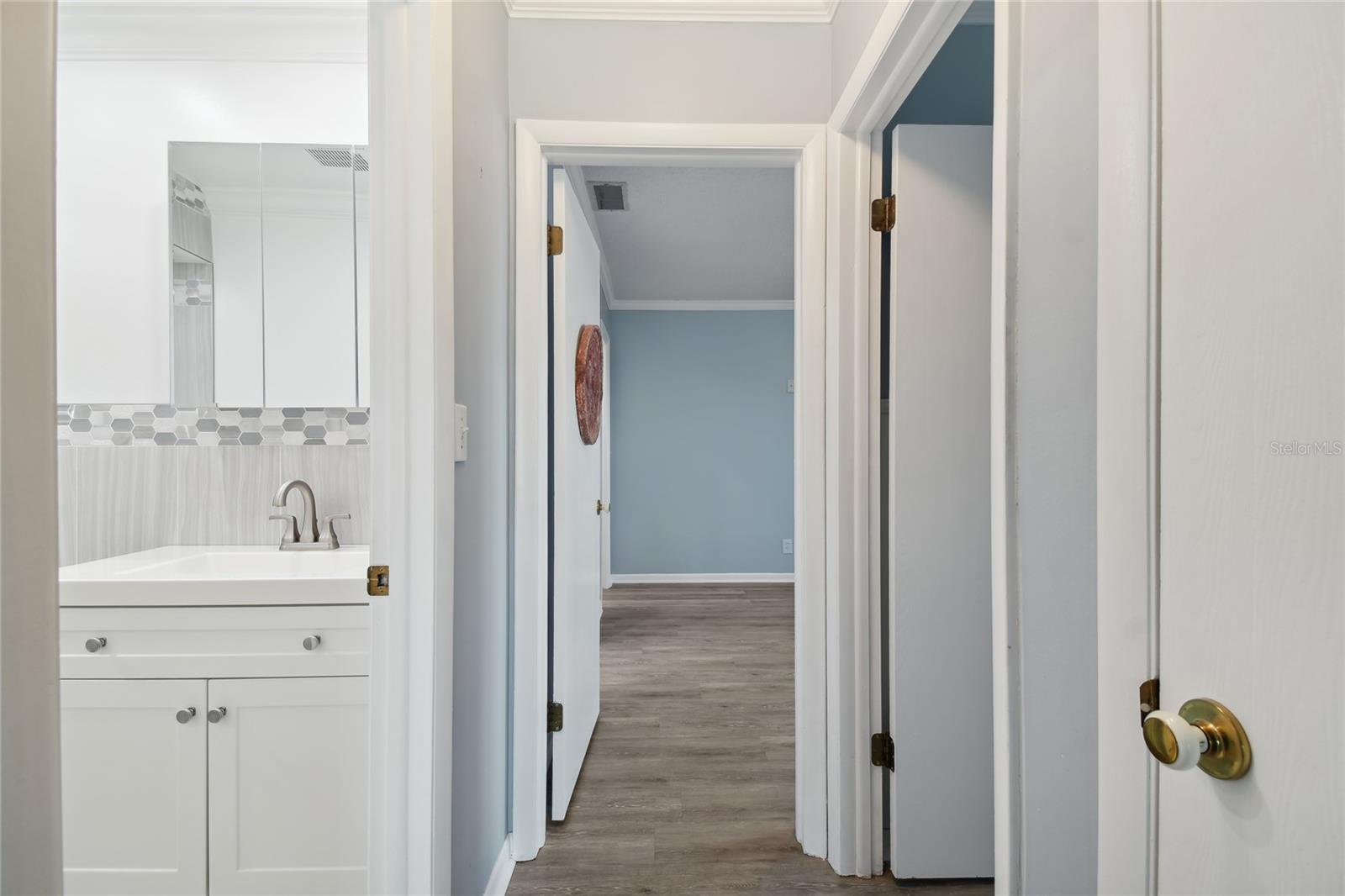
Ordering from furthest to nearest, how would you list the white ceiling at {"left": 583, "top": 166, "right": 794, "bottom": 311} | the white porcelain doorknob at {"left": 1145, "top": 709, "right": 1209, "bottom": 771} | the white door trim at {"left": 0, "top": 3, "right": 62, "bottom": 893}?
the white ceiling at {"left": 583, "top": 166, "right": 794, "bottom": 311}, the white porcelain doorknob at {"left": 1145, "top": 709, "right": 1209, "bottom": 771}, the white door trim at {"left": 0, "top": 3, "right": 62, "bottom": 893}

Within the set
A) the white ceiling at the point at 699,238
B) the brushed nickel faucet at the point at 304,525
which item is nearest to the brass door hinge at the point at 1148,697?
the brushed nickel faucet at the point at 304,525

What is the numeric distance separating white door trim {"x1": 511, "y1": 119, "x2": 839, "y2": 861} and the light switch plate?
412 millimetres

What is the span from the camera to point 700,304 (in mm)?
5785

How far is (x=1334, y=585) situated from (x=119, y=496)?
258 centimetres

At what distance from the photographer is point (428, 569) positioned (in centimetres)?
121

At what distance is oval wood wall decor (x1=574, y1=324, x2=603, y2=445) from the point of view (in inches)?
85.0

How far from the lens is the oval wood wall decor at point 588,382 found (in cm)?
216

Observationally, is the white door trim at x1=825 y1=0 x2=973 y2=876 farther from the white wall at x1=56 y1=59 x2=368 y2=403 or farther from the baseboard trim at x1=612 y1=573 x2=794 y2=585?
the baseboard trim at x1=612 y1=573 x2=794 y2=585

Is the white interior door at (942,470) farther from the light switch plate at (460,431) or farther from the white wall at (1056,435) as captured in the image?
the light switch plate at (460,431)

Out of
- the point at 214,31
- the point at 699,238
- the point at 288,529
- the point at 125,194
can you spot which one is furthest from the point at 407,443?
the point at 699,238

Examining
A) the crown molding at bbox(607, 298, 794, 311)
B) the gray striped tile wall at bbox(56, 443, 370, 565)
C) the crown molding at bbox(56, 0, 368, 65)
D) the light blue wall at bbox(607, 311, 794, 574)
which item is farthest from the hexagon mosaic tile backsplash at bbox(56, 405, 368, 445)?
the crown molding at bbox(607, 298, 794, 311)

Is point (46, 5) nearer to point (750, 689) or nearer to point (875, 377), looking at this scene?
point (875, 377)

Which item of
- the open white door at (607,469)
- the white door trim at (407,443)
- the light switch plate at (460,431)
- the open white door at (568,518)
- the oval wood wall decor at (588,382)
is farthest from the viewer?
the open white door at (607,469)

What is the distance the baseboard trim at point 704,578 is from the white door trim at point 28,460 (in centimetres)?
534
